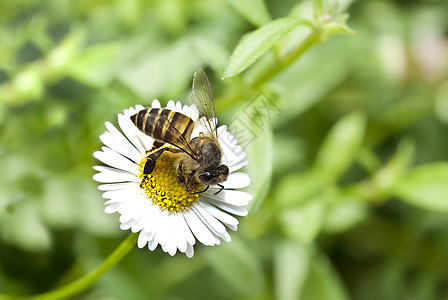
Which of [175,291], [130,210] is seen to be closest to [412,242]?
[175,291]

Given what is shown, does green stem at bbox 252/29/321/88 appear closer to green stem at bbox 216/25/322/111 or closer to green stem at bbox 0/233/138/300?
green stem at bbox 216/25/322/111

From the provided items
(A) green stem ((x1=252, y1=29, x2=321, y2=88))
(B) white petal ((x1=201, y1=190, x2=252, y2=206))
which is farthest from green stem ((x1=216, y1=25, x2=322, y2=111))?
(B) white petal ((x1=201, y1=190, x2=252, y2=206))

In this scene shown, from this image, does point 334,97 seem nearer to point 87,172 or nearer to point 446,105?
point 446,105

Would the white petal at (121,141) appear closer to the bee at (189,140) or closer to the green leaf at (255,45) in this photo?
the bee at (189,140)

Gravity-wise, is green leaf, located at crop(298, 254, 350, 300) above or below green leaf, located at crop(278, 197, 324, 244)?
below

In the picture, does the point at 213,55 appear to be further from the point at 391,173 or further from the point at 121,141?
the point at 391,173

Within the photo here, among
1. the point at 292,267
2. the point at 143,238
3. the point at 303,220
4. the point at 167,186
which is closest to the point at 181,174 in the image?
the point at 167,186
